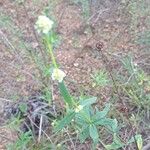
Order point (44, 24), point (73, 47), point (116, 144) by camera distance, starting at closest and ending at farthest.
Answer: point (44, 24)
point (116, 144)
point (73, 47)

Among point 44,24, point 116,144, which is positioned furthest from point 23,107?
point 44,24

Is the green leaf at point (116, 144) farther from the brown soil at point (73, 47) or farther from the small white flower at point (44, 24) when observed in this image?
the small white flower at point (44, 24)

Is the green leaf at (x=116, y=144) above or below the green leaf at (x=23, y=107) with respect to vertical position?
below

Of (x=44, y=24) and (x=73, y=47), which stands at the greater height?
(x=44, y=24)

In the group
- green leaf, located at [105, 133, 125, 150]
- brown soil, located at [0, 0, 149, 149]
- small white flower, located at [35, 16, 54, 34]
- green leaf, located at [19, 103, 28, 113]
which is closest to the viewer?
small white flower, located at [35, 16, 54, 34]

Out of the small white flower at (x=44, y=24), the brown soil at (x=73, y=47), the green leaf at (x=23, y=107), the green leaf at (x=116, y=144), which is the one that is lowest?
the green leaf at (x=116, y=144)

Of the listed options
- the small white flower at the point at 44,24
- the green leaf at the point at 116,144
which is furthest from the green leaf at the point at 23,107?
the small white flower at the point at 44,24

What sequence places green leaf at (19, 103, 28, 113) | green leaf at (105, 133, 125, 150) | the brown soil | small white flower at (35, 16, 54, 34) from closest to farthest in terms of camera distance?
1. small white flower at (35, 16, 54, 34)
2. green leaf at (105, 133, 125, 150)
3. green leaf at (19, 103, 28, 113)
4. the brown soil

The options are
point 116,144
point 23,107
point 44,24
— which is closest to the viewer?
point 44,24

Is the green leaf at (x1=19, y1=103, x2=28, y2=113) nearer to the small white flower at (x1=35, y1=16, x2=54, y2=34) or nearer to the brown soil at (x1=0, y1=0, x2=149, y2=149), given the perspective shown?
the brown soil at (x1=0, y1=0, x2=149, y2=149)

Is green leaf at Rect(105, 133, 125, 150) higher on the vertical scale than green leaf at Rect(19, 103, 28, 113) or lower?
lower

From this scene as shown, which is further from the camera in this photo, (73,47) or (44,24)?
(73,47)

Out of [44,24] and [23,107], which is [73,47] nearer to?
[23,107]

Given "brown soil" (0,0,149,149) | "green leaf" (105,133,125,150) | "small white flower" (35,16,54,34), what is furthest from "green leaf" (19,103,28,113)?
"small white flower" (35,16,54,34)
